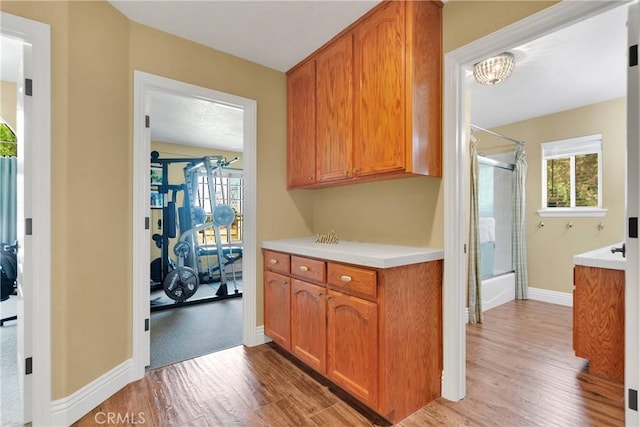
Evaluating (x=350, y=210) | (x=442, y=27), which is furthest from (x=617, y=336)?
(x=442, y=27)

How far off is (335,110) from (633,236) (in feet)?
6.11

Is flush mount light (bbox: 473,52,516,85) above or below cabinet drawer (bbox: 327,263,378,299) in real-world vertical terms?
above

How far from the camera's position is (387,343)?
159 cm

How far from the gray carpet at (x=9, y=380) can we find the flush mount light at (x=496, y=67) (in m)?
4.01

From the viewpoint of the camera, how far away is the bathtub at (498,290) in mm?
3590

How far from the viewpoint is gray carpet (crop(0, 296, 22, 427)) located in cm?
168

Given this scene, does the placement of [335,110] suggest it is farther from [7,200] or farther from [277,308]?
[7,200]

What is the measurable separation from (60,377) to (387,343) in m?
1.87

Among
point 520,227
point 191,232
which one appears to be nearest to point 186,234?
point 191,232

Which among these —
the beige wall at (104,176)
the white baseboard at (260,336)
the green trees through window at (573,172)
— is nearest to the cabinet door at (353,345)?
the beige wall at (104,176)

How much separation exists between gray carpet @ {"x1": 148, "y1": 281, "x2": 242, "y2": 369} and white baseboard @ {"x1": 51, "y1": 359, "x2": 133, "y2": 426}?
27cm

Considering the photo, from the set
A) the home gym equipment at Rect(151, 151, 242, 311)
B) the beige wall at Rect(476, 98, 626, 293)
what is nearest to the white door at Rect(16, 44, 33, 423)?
the home gym equipment at Rect(151, 151, 242, 311)

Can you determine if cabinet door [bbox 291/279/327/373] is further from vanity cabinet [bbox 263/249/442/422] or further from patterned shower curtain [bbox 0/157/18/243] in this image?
patterned shower curtain [bbox 0/157/18/243]

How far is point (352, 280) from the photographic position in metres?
1.76
